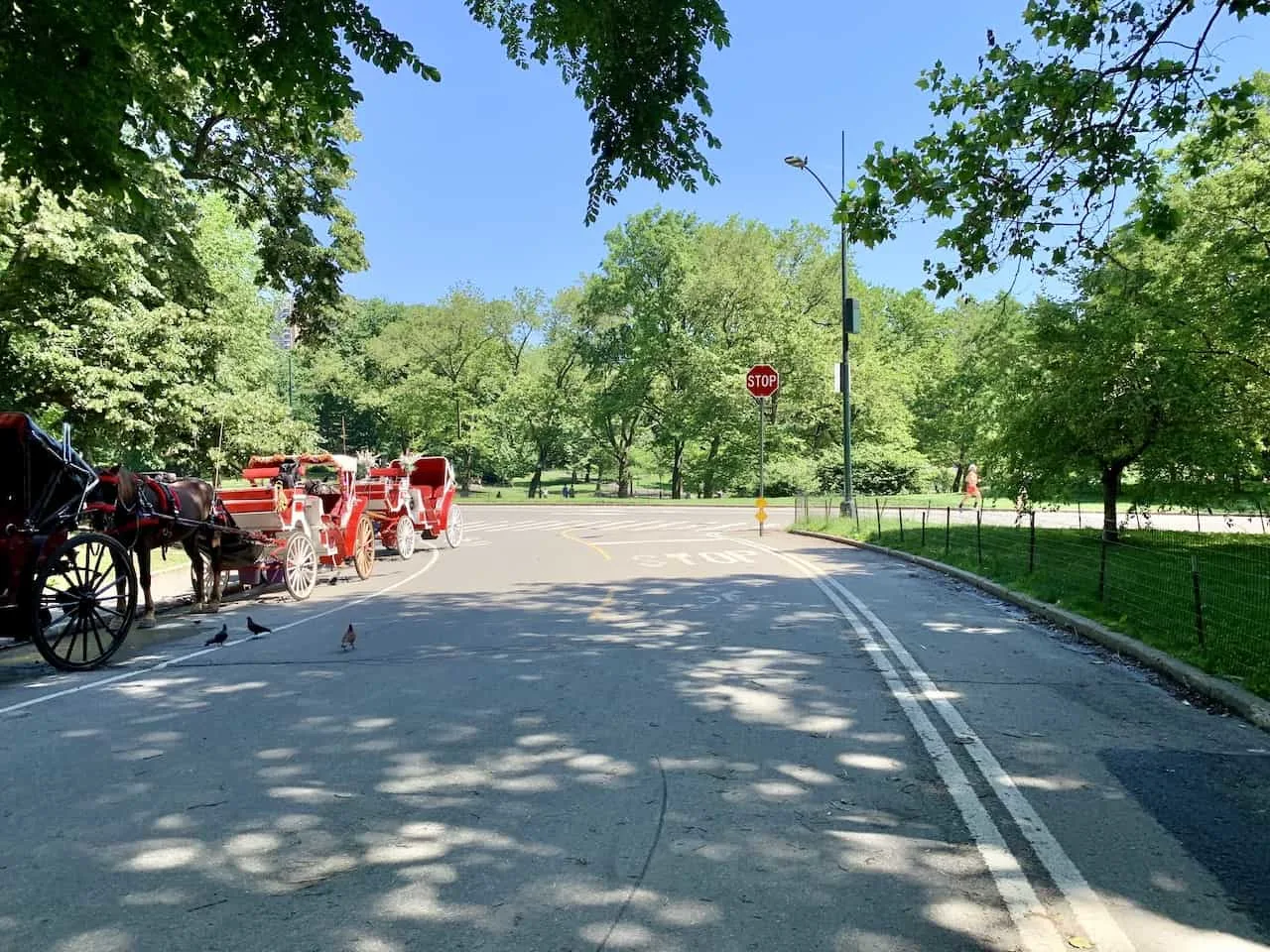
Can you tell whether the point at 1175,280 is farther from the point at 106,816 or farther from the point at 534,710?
the point at 106,816

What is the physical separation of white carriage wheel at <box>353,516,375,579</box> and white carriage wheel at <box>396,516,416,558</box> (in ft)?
7.41

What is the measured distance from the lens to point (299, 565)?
1279cm

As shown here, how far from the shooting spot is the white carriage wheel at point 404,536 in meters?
18.6

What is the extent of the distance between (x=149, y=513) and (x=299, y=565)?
315cm

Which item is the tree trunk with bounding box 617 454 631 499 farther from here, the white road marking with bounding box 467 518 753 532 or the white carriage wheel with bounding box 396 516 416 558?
the white carriage wheel with bounding box 396 516 416 558

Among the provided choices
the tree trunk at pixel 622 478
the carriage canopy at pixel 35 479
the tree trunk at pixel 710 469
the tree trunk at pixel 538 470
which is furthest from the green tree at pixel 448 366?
the carriage canopy at pixel 35 479

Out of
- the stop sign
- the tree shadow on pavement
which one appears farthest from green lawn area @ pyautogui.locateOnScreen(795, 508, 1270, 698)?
the stop sign

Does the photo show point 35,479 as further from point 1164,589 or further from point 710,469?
point 710,469

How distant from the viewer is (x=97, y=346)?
1917 cm

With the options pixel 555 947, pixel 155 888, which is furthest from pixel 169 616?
pixel 555 947

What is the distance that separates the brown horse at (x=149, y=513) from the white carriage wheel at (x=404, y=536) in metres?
6.85

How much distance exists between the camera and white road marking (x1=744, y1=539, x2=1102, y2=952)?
328 centimetres

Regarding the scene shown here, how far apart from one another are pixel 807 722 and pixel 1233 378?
50.0ft

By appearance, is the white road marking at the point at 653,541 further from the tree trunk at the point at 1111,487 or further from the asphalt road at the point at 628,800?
the asphalt road at the point at 628,800
